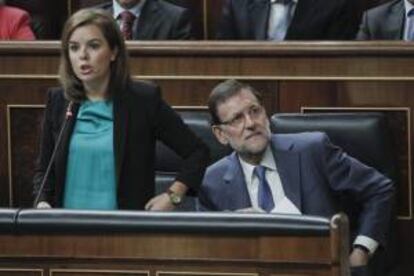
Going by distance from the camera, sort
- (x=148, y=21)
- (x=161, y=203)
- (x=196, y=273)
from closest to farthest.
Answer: (x=196, y=273) → (x=161, y=203) → (x=148, y=21)

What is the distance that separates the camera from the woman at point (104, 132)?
6.49 feet

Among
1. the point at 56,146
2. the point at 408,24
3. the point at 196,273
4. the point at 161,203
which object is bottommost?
the point at 196,273

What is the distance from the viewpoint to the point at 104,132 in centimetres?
199

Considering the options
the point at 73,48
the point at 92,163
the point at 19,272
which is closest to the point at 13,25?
the point at 73,48

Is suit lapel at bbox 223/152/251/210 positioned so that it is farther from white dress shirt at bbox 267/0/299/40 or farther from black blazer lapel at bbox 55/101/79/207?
white dress shirt at bbox 267/0/299/40

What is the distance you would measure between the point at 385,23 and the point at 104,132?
99 centimetres

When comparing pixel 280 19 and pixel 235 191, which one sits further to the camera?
pixel 280 19

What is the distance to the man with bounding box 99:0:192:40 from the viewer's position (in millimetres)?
2826

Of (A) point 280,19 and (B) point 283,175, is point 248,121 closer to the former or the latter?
(B) point 283,175

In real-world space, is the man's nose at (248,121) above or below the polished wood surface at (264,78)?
below

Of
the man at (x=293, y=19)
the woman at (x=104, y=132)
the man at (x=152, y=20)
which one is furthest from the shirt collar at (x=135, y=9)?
the woman at (x=104, y=132)

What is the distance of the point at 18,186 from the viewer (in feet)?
8.63

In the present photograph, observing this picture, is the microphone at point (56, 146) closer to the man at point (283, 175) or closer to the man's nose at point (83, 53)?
the man's nose at point (83, 53)

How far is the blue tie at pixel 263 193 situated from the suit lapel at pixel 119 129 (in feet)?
0.80
